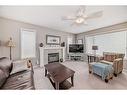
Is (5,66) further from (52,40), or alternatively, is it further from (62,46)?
(62,46)

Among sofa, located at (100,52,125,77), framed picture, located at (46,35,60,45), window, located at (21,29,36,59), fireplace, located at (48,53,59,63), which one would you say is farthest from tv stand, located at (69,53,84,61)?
window, located at (21,29,36,59)

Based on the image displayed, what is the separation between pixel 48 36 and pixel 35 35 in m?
0.82

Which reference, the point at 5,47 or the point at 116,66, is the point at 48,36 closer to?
the point at 5,47

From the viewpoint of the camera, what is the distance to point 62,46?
18.7 feet

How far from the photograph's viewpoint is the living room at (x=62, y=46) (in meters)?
2.35

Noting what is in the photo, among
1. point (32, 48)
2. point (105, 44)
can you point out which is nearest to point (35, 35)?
point (32, 48)

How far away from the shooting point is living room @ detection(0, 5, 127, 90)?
2.35m

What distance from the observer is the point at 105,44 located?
15.3ft

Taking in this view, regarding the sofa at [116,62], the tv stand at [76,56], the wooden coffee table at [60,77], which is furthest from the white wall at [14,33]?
the sofa at [116,62]

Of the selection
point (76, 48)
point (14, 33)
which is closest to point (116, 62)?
point (76, 48)

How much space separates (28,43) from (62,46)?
7.45 ft

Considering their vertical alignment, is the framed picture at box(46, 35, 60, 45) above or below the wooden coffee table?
above

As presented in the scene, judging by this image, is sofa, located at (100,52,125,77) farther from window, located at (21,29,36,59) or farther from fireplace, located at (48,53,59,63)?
window, located at (21,29,36,59)
